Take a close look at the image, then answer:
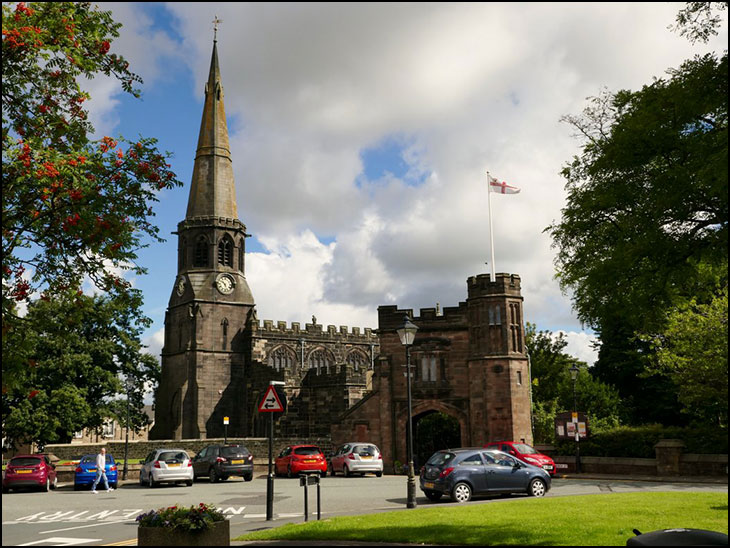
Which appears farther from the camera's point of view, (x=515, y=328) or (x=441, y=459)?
(x=515, y=328)

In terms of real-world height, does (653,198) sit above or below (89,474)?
above

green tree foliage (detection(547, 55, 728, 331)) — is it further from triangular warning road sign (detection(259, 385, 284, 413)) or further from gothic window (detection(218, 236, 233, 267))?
gothic window (detection(218, 236, 233, 267))

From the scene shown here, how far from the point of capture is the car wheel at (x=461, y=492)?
18719mm

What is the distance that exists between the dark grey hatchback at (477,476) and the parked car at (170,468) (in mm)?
11629

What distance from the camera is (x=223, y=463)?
29.4 m

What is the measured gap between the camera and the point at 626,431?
A: 30.0 m

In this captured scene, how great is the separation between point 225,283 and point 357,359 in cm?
1595

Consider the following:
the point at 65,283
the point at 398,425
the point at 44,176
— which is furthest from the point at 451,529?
the point at 398,425

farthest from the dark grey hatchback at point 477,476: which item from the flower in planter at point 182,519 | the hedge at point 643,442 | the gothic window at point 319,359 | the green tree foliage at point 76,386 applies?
the gothic window at point 319,359

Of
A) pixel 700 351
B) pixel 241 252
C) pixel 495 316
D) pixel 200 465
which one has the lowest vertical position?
pixel 200 465

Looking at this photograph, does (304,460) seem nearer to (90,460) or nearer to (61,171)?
(90,460)

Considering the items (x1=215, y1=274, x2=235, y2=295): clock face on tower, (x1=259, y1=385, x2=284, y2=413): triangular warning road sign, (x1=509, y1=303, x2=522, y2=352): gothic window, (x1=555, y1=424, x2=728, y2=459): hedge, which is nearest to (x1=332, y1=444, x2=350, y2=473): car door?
(x1=555, y1=424, x2=728, y2=459): hedge

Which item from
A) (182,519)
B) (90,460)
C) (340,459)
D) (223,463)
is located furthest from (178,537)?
(340,459)

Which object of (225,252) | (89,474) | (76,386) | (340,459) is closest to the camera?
(89,474)
